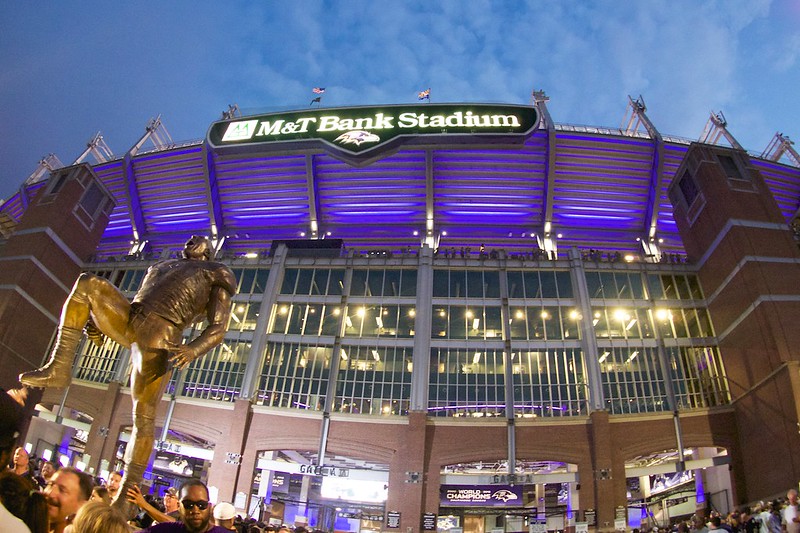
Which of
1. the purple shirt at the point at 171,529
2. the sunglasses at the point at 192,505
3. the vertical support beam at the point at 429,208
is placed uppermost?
the vertical support beam at the point at 429,208

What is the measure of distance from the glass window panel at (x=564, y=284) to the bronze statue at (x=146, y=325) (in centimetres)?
3156

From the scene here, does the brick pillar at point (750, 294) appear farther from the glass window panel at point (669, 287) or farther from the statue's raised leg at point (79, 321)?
the statue's raised leg at point (79, 321)

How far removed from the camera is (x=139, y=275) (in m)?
39.2


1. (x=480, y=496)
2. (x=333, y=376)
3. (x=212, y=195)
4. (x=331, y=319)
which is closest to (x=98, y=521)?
(x=480, y=496)

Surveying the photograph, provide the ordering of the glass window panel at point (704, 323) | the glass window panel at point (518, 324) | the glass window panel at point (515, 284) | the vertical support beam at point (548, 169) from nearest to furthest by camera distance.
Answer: the glass window panel at point (704, 323) < the glass window panel at point (518, 324) < the glass window panel at point (515, 284) < the vertical support beam at point (548, 169)

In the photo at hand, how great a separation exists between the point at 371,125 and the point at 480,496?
25.5m

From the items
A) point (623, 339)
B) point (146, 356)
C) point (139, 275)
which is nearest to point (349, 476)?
point (623, 339)

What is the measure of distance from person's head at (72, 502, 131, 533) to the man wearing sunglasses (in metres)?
0.43

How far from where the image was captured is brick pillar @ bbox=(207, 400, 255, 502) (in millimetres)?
29344

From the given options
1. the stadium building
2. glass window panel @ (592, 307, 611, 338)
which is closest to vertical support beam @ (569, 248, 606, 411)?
the stadium building

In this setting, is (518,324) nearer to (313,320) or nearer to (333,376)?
(333,376)

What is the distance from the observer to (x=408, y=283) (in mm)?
35875

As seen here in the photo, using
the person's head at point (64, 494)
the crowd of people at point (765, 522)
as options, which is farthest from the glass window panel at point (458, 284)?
the person's head at point (64, 494)

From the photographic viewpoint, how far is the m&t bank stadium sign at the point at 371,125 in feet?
113
